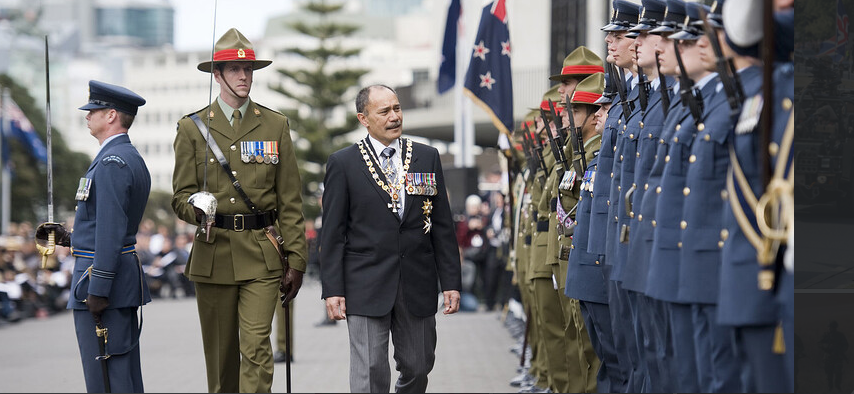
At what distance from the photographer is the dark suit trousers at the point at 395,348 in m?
6.87

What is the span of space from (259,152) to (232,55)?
59cm

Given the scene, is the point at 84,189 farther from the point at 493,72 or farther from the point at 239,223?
the point at 493,72

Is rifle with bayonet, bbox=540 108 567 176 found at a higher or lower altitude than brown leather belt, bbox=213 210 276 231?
higher

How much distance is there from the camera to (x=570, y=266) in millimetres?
7289

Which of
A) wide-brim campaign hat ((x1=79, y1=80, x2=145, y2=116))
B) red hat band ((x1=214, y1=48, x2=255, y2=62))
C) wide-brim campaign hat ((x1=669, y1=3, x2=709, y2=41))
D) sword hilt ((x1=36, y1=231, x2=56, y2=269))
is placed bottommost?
sword hilt ((x1=36, y1=231, x2=56, y2=269))

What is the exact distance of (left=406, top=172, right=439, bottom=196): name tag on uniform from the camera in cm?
707

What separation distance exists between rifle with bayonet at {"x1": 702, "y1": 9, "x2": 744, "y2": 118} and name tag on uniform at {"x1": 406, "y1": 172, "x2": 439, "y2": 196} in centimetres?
262

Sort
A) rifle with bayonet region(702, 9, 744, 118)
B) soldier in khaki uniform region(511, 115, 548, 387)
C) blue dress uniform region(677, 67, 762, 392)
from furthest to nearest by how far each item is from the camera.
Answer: soldier in khaki uniform region(511, 115, 548, 387) < blue dress uniform region(677, 67, 762, 392) < rifle with bayonet region(702, 9, 744, 118)

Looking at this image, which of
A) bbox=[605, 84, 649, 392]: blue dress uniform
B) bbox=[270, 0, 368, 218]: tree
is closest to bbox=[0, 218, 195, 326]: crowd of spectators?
bbox=[605, 84, 649, 392]: blue dress uniform

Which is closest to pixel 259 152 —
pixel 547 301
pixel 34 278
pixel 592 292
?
pixel 592 292

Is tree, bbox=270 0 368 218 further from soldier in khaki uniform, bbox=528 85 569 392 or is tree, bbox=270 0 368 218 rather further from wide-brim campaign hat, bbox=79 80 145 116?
wide-brim campaign hat, bbox=79 80 145 116

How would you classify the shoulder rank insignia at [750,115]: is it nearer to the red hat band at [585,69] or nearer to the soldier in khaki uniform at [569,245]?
the soldier in khaki uniform at [569,245]

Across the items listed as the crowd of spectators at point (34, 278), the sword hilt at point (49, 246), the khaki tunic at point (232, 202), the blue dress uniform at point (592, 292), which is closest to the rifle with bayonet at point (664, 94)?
the blue dress uniform at point (592, 292)

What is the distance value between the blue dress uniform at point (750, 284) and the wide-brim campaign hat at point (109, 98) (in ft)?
13.4
